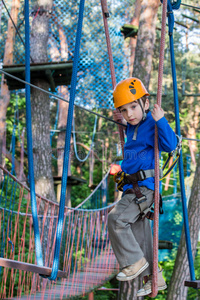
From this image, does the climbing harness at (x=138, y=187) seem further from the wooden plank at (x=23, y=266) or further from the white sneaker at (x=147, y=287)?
the wooden plank at (x=23, y=266)

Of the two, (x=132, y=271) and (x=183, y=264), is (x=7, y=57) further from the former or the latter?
(x=132, y=271)

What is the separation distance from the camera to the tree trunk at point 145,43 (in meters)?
3.73

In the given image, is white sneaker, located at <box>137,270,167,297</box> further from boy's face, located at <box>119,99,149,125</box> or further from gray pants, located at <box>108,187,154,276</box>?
boy's face, located at <box>119,99,149,125</box>

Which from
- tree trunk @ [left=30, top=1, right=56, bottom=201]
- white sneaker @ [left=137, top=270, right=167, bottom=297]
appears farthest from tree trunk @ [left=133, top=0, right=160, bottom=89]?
white sneaker @ [left=137, top=270, right=167, bottom=297]

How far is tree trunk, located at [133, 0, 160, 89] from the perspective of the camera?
12.3 feet

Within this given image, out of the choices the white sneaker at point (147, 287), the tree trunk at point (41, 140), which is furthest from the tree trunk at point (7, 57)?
the white sneaker at point (147, 287)

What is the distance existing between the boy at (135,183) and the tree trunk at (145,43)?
202cm

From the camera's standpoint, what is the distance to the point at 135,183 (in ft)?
5.47

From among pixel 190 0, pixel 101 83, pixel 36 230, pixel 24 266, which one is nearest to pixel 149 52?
pixel 101 83

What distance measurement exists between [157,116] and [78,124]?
11.9 metres

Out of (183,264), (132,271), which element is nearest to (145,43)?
(183,264)

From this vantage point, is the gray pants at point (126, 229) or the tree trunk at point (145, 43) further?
the tree trunk at point (145, 43)

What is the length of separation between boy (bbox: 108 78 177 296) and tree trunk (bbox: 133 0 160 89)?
6.64ft

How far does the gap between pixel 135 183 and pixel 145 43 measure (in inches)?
103
